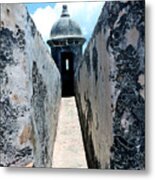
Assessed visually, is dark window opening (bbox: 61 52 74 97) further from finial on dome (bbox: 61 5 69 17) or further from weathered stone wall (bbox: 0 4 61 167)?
finial on dome (bbox: 61 5 69 17)

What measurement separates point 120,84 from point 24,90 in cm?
50

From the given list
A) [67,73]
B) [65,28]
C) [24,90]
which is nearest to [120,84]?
[67,73]

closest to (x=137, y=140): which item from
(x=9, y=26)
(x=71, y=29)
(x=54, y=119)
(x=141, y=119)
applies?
(x=141, y=119)

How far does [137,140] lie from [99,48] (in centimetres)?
49

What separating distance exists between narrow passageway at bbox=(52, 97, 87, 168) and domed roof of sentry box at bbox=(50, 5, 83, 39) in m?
0.33

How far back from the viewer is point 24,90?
8.59 feet

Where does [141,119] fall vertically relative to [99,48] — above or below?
below

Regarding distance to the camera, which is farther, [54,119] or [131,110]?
[54,119]

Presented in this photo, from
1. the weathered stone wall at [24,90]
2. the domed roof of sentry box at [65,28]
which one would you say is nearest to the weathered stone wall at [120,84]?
the domed roof of sentry box at [65,28]

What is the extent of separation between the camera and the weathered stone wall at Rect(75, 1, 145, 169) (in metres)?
2.45

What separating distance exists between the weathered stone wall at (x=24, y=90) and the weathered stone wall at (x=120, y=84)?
0.24 meters

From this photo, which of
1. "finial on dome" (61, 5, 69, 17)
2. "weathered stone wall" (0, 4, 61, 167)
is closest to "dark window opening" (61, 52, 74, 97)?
"weathered stone wall" (0, 4, 61, 167)

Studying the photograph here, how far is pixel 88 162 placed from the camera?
259cm

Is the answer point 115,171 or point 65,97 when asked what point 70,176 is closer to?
point 115,171
